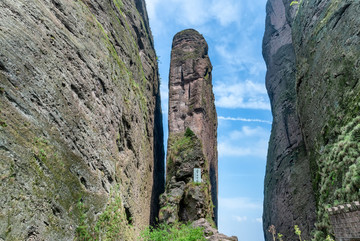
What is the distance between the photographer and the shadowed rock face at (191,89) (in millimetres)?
25781

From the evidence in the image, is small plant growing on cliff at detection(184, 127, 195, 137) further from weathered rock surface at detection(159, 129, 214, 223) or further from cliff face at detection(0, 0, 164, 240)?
cliff face at detection(0, 0, 164, 240)

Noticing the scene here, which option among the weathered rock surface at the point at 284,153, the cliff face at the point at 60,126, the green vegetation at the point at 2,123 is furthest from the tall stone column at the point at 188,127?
the green vegetation at the point at 2,123

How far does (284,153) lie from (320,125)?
1499 cm

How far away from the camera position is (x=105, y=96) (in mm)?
11828

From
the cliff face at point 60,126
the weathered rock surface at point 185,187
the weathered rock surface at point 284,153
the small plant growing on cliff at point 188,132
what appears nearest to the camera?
the cliff face at point 60,126

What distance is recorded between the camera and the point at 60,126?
786 centimetres

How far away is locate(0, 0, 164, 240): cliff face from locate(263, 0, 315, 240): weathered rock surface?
17.5 m

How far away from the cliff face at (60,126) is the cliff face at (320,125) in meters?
10.8

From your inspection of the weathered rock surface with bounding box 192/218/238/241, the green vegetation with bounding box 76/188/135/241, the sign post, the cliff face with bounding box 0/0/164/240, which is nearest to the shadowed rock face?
the sign post

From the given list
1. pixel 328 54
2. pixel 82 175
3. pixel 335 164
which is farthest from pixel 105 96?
pixel 328 54

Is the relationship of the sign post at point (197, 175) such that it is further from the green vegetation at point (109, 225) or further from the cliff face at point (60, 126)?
the green vegetation at point (109, 225)

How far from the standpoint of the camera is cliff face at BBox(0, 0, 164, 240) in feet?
19.0

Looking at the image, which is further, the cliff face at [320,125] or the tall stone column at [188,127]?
the tall stone column at [188,127]

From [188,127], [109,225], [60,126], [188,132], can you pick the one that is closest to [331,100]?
[188,132]
